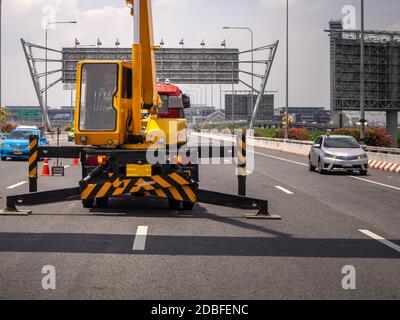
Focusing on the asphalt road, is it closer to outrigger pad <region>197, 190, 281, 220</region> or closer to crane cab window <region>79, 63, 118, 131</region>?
outrigger pad <region>197, 190, 281, 220</region>

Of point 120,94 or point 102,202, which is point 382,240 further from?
point 102,202

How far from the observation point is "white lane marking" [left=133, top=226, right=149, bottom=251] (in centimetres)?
897

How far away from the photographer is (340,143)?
87.1 feet

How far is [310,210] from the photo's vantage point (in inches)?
538

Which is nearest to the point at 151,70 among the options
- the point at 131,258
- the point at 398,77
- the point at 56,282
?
the point at 131,258

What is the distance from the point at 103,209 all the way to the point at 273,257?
5.64 metres

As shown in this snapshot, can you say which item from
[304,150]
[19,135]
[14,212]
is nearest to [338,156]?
[14,212]

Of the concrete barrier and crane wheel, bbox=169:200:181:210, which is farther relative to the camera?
the concrete barrier

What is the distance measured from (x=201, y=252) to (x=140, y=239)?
131 cm

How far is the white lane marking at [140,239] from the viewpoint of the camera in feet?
29.4

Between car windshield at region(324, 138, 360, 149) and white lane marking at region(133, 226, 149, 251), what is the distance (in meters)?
16.8

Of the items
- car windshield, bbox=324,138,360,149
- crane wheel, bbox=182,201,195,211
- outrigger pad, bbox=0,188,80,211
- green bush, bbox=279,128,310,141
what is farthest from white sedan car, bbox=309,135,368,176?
green bush, bbox=279,128,310,141
